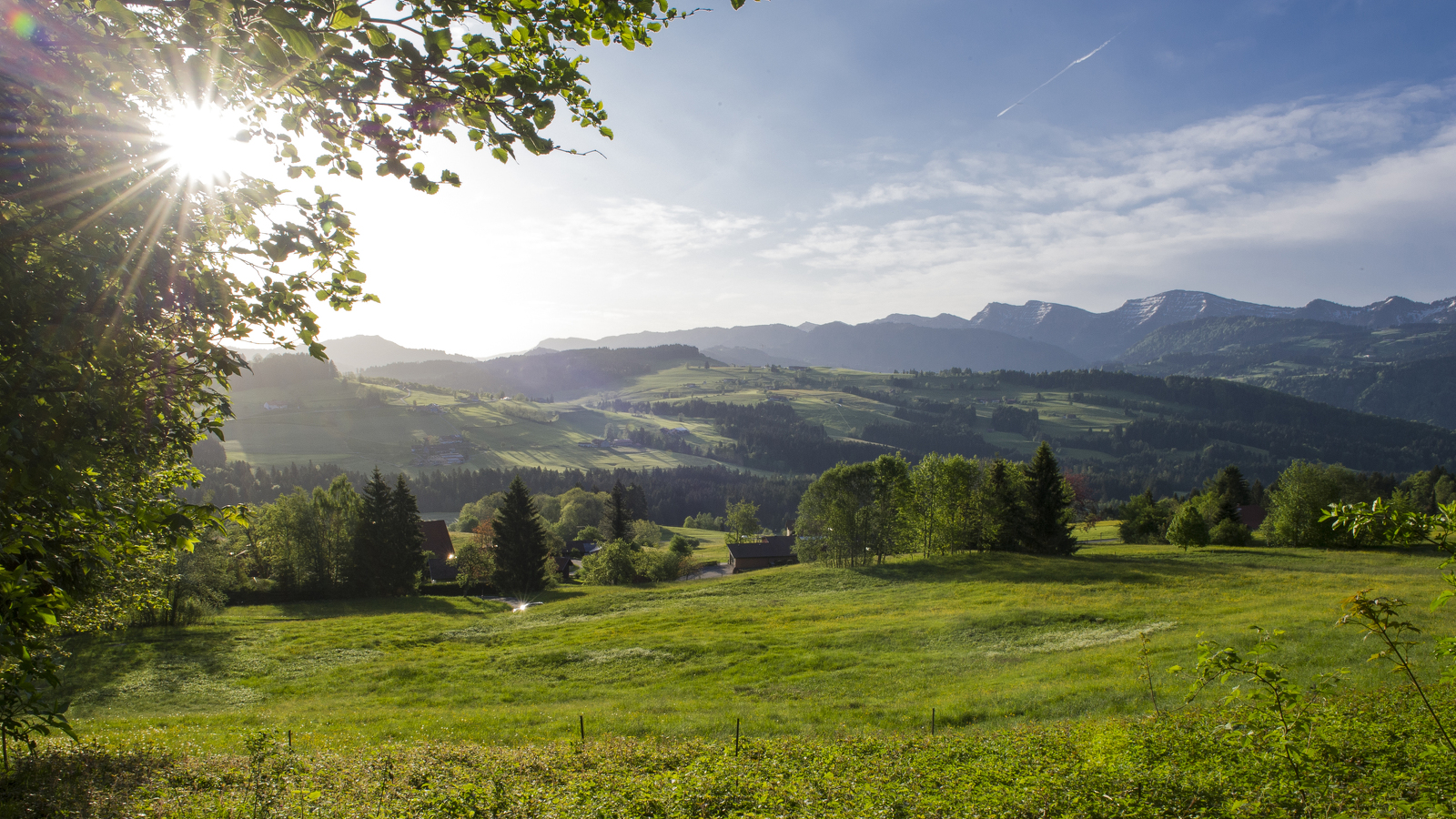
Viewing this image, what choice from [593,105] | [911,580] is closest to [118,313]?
[593,105]

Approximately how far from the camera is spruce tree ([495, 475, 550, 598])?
212ft

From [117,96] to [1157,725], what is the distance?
2118cm

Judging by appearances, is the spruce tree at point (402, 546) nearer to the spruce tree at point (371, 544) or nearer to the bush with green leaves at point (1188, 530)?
the spruce tree at point (371, 544)

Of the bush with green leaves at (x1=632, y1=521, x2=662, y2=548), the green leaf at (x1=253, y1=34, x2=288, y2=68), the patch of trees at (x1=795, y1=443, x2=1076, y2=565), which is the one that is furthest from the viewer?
the bush with green leaves at (x1=632, y1=521, x2=662, y2=548)

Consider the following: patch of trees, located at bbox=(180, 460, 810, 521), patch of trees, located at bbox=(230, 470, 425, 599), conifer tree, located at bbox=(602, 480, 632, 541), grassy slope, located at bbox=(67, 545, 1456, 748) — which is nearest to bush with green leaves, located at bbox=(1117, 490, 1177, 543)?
grassy slope, located at bbox=(67, 545, 1456, 748)

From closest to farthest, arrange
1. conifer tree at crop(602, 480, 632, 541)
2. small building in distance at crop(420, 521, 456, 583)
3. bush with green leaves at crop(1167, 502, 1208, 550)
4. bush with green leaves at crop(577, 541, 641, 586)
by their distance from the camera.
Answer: bush with green leaves at crop(1167, 502, 1208, 550) < bush with green leaves at crop(577, 541, 641, 586) < small building in distance at crop(420, 521, 456, 583) < conifer tree at crop(602, 480, 632, 541)

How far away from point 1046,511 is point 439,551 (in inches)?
3077

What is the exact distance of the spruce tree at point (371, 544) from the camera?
58.5m

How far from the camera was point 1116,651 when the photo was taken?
2595cm

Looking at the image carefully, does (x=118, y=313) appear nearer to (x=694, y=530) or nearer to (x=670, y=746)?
(x=670, y=746)

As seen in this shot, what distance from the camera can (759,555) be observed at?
3794 inches

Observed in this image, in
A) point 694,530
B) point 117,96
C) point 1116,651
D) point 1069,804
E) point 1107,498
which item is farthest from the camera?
point 1107,498

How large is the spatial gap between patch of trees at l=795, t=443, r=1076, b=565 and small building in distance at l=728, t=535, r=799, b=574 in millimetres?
30542

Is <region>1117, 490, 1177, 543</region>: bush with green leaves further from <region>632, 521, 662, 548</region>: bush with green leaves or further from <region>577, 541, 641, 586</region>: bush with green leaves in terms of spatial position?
<region>632, 521, 662, 548</region>: bush with green leaves
